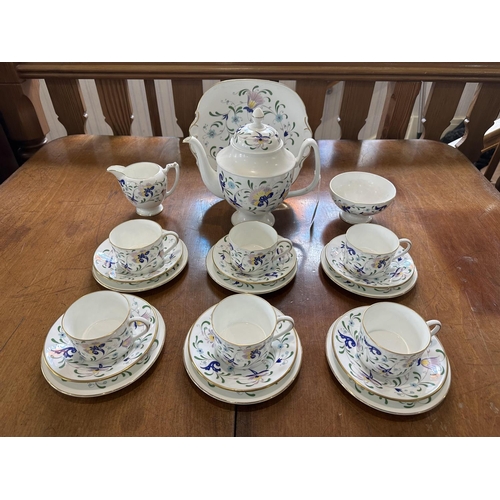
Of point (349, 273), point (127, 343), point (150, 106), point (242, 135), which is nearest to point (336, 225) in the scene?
point (349, 273)

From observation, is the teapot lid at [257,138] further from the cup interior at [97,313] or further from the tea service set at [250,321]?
the cup interior at [97,313]

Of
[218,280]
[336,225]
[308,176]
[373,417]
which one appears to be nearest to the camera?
[373,417]

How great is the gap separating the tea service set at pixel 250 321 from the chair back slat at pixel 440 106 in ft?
1.90

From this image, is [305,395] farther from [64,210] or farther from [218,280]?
[64,210]

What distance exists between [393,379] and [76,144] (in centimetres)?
108

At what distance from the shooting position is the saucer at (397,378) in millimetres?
547

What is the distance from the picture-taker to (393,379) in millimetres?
566

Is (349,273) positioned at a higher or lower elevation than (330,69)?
lower

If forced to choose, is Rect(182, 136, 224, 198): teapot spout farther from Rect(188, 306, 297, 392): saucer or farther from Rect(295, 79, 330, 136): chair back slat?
Rect(295, 79, 330, 136): chair back slat

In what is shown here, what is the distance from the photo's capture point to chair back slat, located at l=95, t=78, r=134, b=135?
3.89 ft

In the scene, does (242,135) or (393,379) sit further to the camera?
(242,135)

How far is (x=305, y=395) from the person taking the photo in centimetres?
57

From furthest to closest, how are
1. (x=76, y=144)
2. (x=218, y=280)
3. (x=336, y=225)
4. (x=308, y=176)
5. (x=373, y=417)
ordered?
(x=76, y=144) → (x=308, y=176) → (x=336, y=225) → (x=218, y=280) → (x=373, y=417)

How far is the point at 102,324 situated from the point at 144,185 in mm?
347
